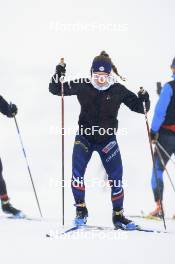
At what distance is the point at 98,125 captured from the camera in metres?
5.90

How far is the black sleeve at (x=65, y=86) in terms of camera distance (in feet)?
19.4

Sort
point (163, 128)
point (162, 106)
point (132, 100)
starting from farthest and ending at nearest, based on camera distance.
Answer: point (163, 128) → point (162, 106) → point (132, 100)

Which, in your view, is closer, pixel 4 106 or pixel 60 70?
pixel 60 70

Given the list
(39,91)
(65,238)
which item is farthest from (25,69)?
(65,238)

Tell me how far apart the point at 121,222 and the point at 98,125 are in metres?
1.23

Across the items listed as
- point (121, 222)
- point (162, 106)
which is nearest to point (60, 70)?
point (121, 222)

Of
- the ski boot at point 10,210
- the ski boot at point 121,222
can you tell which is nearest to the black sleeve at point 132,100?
the ski boot at point 121,222

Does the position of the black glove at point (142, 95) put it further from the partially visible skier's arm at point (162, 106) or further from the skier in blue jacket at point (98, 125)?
the partially visible skier's arm at point (162, 106)

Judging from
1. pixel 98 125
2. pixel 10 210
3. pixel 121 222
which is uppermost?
pixel 98 125

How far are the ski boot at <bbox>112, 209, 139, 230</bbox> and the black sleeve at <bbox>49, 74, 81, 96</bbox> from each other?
1.61m

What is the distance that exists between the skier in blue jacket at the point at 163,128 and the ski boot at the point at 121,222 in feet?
5.67

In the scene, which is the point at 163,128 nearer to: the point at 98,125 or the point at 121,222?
the point at 98,125

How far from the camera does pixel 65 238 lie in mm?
4875

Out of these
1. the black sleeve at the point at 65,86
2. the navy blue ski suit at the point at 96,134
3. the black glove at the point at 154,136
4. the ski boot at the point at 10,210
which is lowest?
the ski boot at the point at 10,210
